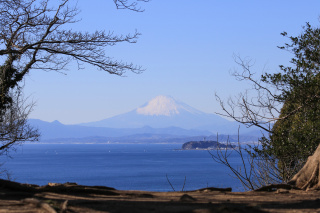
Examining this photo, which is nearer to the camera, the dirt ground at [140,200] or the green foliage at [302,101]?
the dirt ground at [140,200]

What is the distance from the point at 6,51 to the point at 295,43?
8358 mm

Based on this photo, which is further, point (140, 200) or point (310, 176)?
point (310, 176)

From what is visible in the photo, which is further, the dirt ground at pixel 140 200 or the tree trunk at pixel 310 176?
the tree trunk at pixel 310 176

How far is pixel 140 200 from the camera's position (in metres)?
8.03

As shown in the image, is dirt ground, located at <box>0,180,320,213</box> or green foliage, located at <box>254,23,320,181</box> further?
green foliage, located at <box>254,23,320,181</box>

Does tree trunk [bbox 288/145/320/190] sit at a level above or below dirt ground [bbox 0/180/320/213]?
above

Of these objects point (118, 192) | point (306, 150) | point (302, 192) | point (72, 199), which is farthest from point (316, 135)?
point (72, 199)

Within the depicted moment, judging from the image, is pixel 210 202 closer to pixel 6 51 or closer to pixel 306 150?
pixel 306 150

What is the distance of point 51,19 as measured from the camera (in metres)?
14.8

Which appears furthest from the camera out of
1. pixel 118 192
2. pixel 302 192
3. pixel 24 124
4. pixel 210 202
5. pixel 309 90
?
pixel 24 124

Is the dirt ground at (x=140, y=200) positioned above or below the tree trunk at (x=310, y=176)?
below

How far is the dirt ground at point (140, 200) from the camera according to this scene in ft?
22.6

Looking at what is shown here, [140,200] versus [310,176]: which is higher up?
[310,176]

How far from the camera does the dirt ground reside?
22.6 feet
